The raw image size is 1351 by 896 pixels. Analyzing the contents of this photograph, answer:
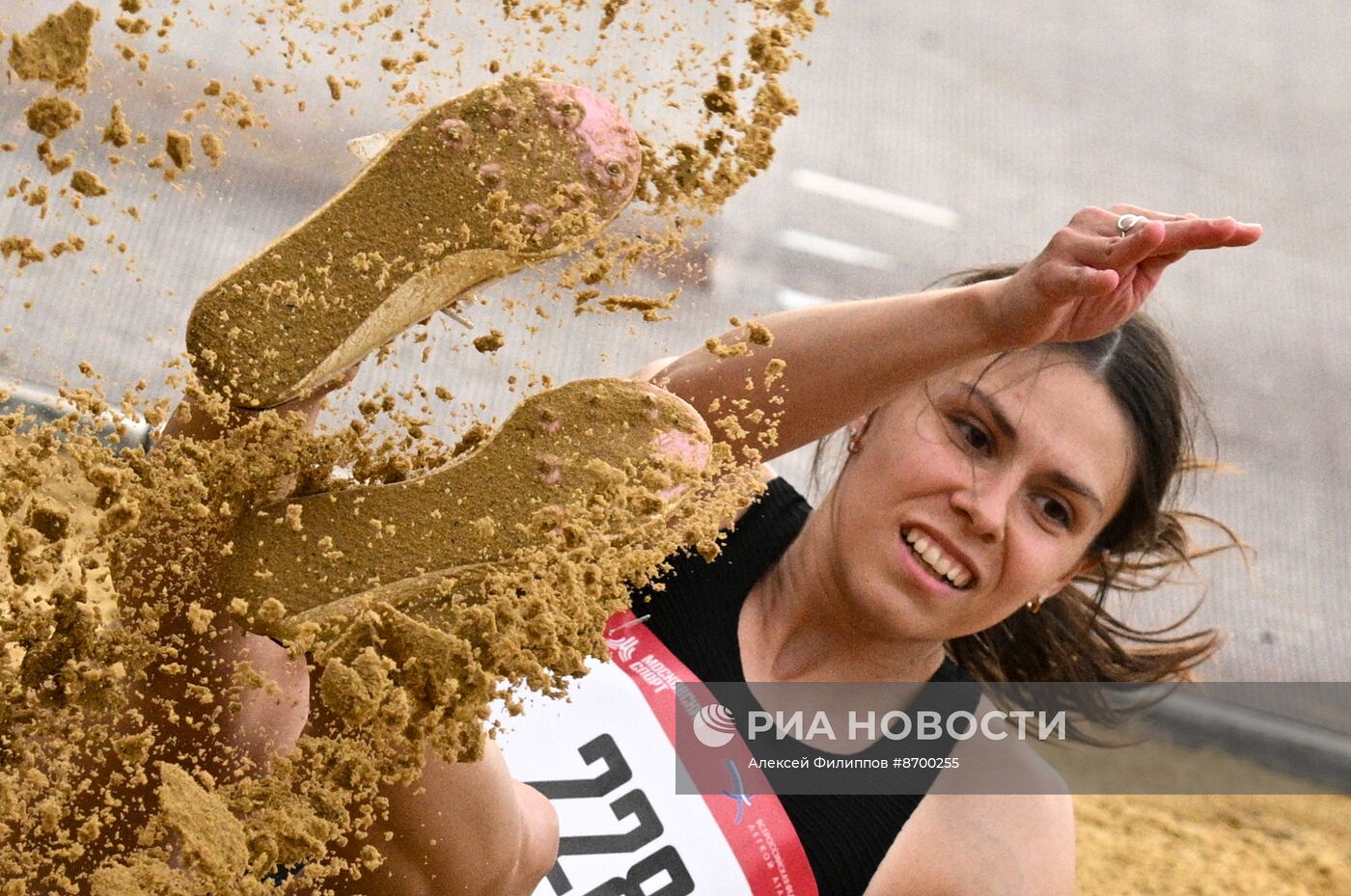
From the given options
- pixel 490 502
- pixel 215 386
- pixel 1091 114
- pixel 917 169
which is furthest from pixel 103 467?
pixel 1091 114

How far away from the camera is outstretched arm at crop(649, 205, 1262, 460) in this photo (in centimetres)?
57

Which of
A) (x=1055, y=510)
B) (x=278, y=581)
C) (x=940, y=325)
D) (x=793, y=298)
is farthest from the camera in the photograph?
(x=793, y=298)

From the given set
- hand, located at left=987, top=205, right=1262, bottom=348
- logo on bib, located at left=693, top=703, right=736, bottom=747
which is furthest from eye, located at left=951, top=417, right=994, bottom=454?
logo on bib, located at left=693, top=703, right=736, bottom=747

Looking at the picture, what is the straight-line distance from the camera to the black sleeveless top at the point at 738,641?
2.44 feet

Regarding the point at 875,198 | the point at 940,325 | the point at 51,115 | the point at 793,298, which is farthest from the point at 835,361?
the point at 875,198

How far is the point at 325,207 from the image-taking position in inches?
22.6

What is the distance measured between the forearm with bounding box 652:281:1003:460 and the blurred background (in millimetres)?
327

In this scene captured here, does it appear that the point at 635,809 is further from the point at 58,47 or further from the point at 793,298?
the point at 793,298

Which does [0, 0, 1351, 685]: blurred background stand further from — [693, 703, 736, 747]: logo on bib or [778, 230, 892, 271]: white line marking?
[693, 703, 736, 747]: logo on bib

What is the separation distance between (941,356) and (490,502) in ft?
0.79

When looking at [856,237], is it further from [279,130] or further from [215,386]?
[215,386]

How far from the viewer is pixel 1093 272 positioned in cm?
57

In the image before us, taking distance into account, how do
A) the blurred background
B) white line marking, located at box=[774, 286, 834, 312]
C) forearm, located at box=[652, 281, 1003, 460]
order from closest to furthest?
1. forearm, located at box=[652, 281, 1003, 460]
2. the blurred background
3. white line marking, located at box=[774, 286, 834, 312]

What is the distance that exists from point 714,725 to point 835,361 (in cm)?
24
